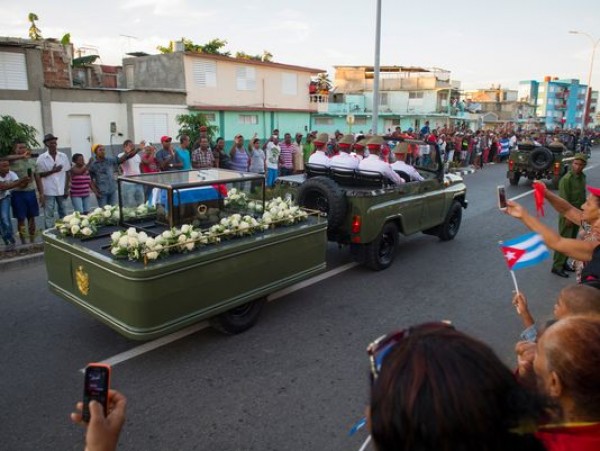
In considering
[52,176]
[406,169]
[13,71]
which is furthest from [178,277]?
[13,71]

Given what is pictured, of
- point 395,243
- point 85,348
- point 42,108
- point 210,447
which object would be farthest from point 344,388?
point 42,108

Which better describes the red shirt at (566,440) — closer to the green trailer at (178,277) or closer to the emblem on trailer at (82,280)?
the green trailer at (178,277)

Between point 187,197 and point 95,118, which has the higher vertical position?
point 95,118

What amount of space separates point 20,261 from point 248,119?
950 inches

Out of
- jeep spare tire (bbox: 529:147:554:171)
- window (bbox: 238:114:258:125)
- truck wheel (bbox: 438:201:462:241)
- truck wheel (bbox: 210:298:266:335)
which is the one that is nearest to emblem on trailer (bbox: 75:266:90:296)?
truck wheel (bbox: 210:298:266:335)

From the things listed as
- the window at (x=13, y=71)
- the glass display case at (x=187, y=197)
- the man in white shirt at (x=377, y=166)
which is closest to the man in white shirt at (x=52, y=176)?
the glass display case at (x=187, y=197)

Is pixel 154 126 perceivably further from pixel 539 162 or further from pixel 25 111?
pixel 539 162

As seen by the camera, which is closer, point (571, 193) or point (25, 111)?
point (571, 193)

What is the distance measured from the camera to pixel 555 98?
10306 cm

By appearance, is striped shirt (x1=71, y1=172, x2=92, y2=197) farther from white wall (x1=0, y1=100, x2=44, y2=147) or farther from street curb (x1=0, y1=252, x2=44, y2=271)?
white wall (x1=0, y1=100, x2=44, y2=147)

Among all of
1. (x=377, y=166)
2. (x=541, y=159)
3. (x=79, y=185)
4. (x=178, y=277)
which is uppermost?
(x=377, y=166)

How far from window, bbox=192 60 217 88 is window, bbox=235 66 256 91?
1.83 m

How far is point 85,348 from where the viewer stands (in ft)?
15.6

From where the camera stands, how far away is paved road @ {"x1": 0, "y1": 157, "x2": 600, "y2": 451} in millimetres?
3572
